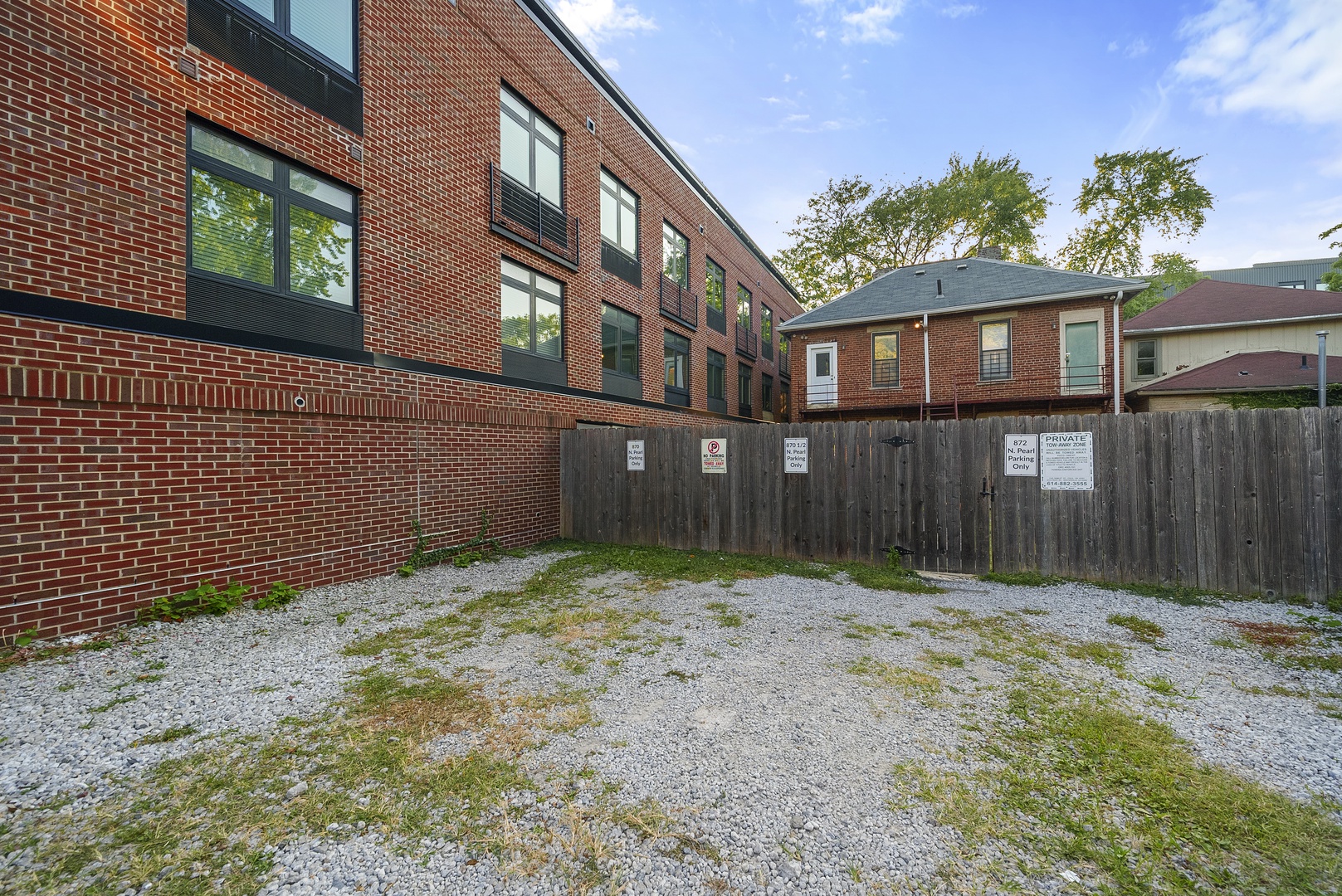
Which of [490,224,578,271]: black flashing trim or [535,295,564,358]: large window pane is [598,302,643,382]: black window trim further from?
[490,224,578,271]: black flashing trim

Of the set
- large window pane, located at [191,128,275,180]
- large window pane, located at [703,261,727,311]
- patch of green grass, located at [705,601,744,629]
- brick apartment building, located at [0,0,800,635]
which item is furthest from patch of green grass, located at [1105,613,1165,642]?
large window pane, located at [703,261,727,311]

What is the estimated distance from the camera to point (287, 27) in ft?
20.9

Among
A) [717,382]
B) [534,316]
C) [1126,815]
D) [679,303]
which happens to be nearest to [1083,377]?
[717,382]

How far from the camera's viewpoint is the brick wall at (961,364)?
1523 cm

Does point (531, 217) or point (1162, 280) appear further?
point (1162, 280)

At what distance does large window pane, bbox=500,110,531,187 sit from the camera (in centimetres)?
977

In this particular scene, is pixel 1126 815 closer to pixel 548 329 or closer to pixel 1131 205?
A: pixel 548 329

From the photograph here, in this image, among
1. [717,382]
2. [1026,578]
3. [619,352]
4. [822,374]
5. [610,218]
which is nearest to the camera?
[1026,578]

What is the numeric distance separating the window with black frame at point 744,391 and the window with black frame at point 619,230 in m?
9.39

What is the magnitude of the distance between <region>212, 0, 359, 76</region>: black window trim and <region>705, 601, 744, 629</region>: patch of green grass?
27.9 ft

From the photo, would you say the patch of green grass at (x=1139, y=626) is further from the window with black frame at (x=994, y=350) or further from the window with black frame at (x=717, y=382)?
the window with black frame at (x=717, y=382)

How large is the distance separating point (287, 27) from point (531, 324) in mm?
5200

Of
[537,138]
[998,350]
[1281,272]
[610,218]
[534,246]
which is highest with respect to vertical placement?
[1281,272]

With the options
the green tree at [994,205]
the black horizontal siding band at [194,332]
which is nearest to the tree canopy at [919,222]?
the green tree at [994,205]
